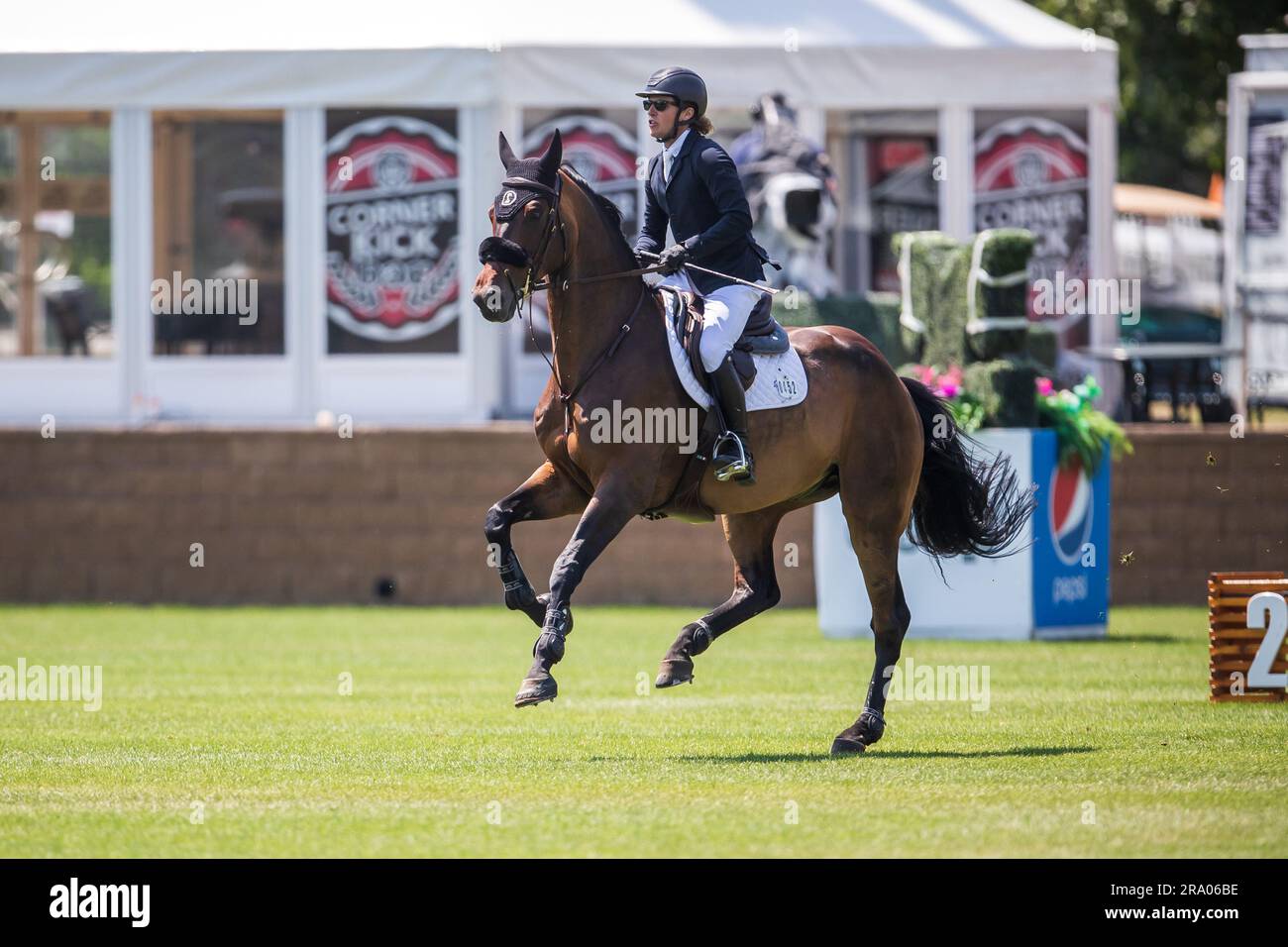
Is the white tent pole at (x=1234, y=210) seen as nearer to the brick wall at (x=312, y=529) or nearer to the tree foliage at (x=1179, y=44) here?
the brick wall at (x=312, y=529)

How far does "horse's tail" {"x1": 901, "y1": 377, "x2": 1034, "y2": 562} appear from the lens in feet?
35.4

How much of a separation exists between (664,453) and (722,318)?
790mm

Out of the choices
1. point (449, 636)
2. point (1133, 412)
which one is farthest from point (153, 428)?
point (1133, 412)

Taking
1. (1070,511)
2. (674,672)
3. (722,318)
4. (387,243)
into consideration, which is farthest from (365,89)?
(674,672)

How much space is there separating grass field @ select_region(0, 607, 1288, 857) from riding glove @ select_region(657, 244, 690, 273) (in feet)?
7.82

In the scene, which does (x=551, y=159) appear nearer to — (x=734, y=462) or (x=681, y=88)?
(x=681, y=88)

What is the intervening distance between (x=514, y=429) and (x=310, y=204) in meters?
3.82

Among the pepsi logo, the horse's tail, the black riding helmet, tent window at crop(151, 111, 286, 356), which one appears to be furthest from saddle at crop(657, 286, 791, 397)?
tent window at crop(151, 111, 286, 356)

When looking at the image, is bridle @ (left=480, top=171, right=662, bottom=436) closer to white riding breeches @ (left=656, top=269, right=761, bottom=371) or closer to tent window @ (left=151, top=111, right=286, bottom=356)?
white riding breeches @ (left=656, top=269, right=761, bottom=371)

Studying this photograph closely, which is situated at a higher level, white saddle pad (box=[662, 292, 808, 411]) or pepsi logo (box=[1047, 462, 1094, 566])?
white saddle pad (box=[662, 292, 808, 411])

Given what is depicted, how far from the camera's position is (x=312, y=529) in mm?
18812

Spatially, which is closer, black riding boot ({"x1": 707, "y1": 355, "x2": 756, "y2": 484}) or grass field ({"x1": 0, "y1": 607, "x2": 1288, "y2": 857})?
grass field ({"x1": 0, "y1": 607, "x2": 1288, "y2": 857})
